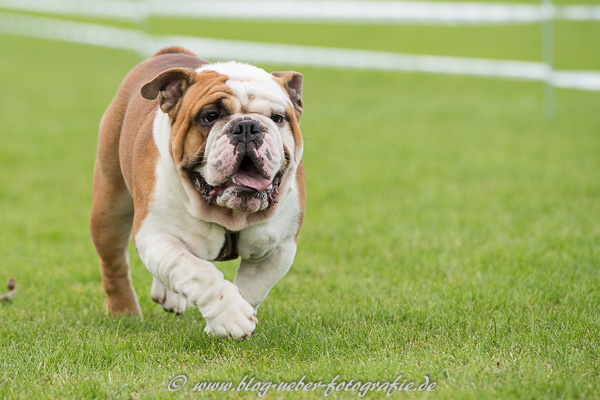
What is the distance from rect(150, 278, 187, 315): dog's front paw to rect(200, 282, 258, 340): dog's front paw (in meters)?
1.27

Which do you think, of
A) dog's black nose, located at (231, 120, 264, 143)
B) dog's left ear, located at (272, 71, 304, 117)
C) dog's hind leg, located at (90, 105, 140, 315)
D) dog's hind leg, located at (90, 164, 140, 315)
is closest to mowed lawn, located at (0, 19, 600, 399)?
dog's hind leg, located at (90, 164, 140, 315)

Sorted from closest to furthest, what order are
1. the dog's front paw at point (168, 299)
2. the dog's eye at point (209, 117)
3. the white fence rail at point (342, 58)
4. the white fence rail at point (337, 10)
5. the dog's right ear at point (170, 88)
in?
the dog's eye at point (209, 117) < the dog's right ear at point (170, 88) < the dog's front paw at point (168, 299) < the white fence rail at point (342, 58) < the white fence rail at point (337, 10)

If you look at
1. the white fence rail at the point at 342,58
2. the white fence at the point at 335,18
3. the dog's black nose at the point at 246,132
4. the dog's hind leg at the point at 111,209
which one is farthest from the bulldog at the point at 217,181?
the white fence rail at the point at 342,58

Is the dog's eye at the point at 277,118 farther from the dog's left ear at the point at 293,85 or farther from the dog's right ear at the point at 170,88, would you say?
the dog's right ear at the point at 170,88

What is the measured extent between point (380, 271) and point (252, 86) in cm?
242

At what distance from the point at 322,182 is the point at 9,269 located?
3993mm

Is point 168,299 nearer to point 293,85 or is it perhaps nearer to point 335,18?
point 293,85

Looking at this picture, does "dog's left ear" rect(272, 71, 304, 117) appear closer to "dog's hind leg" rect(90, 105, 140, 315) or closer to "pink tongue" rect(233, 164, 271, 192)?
"pink tongue" rect(233, 164, 271, 192)

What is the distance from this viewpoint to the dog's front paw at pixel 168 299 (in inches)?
205

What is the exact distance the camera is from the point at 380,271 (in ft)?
20.1

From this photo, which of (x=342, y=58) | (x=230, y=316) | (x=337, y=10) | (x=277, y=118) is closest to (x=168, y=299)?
(x=230, y=316)

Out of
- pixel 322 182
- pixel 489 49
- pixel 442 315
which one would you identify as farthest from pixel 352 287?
pixel 489 49

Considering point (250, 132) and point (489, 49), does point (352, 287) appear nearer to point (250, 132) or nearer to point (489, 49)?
point (250, 132)

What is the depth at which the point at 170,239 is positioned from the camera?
165 inches
